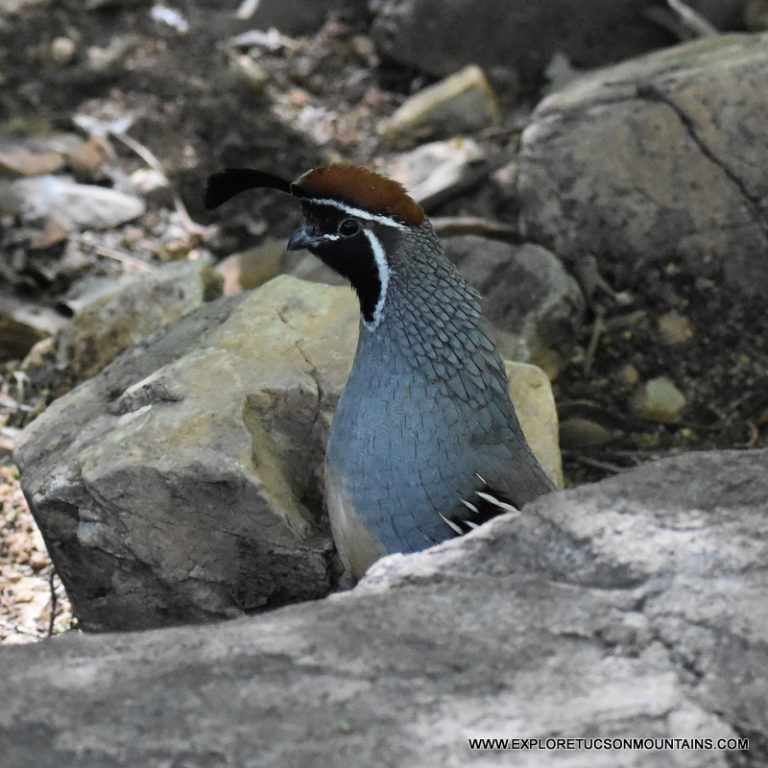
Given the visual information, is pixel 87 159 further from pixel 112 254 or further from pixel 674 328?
pixel 674 328

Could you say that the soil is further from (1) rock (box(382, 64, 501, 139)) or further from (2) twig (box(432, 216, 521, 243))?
(2) twig (box(432, 216, 521, 243))

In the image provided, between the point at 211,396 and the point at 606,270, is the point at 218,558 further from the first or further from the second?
the point at 606,270

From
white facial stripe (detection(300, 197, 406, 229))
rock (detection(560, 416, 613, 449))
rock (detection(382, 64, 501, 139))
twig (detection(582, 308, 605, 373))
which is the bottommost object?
rock (detection(560, 416, 613, 449))

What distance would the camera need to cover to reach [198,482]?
2.91m

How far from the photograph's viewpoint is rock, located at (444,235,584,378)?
4.36 m

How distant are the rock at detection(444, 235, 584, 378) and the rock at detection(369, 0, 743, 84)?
1774mm

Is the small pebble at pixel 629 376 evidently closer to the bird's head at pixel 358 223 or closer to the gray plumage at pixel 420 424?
the gray plumage at pixel 420 424

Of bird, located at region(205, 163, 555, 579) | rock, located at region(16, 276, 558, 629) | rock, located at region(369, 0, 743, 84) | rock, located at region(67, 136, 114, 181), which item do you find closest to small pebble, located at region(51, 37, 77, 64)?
rock, located at region(67, 136, 114, 181)

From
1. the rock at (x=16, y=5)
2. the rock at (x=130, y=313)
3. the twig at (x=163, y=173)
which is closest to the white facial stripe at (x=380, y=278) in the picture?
the rock at (x=130, y=313)

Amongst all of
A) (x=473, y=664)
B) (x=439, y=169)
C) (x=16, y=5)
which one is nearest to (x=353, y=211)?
(x=473, y=664)

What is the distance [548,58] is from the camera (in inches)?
237

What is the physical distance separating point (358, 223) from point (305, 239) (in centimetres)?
14

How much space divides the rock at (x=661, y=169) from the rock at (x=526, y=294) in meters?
0.19

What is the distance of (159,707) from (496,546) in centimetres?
69
